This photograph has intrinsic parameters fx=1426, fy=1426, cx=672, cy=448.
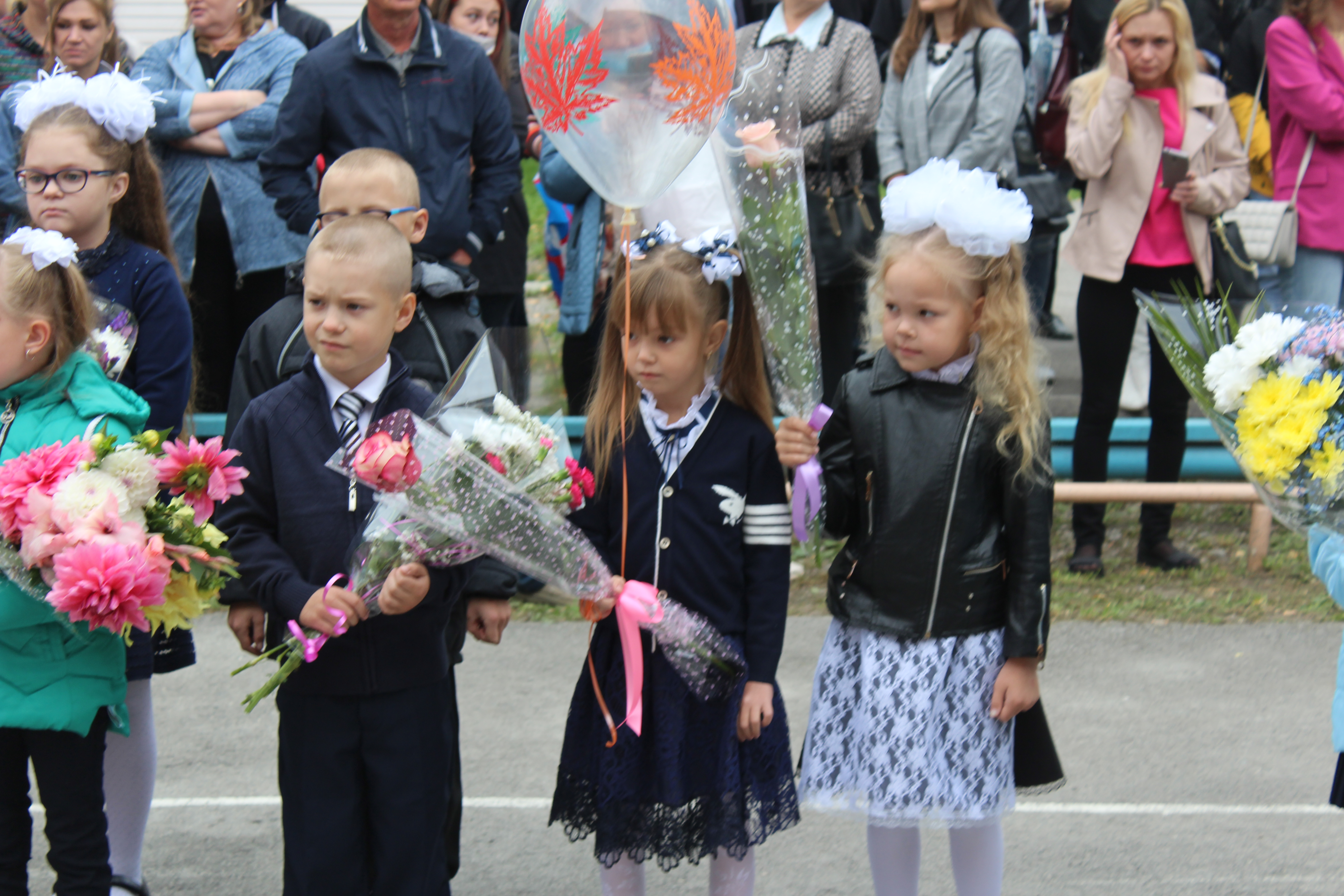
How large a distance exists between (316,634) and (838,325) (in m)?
3.79

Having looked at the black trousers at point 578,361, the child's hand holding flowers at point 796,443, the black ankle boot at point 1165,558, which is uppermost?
the child's hand holding flowers at point 796,443

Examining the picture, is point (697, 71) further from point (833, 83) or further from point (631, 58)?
point (833, 83)

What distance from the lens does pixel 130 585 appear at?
2695 mm

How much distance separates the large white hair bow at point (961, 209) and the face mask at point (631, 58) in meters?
0.58

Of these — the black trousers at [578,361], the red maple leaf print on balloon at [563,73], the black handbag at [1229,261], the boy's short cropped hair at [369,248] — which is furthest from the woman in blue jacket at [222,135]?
the black handbag at [1229,261]

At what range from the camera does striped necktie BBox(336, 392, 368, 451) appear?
2982mm

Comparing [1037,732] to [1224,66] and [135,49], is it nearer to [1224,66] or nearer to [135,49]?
[1224,66]

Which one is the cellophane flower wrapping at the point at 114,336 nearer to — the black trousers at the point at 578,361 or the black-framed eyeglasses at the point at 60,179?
the black-framed eyeglasses at the point at 60,179

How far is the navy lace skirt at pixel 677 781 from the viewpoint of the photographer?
2965 mm

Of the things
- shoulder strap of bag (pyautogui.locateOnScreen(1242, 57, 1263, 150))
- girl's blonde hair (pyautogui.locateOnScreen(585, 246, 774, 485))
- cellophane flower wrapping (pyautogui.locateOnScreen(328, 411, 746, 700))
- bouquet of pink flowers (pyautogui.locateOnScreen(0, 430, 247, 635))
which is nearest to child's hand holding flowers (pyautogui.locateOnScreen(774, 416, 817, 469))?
girl's blonde hair (pyautogui.locateOnScreen(585, 246, 774, 485))

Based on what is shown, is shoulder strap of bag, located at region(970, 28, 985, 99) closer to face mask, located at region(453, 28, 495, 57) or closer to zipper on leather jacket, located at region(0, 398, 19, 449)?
face mask, located at region(453, 28, 495, 57)

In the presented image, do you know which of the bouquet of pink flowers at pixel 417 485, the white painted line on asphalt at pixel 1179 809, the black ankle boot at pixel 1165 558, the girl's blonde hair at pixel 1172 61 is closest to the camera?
the bouquet of pink flowers at pixel 417 485

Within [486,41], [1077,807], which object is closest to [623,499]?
[1077,807]

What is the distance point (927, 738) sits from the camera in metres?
2.99
